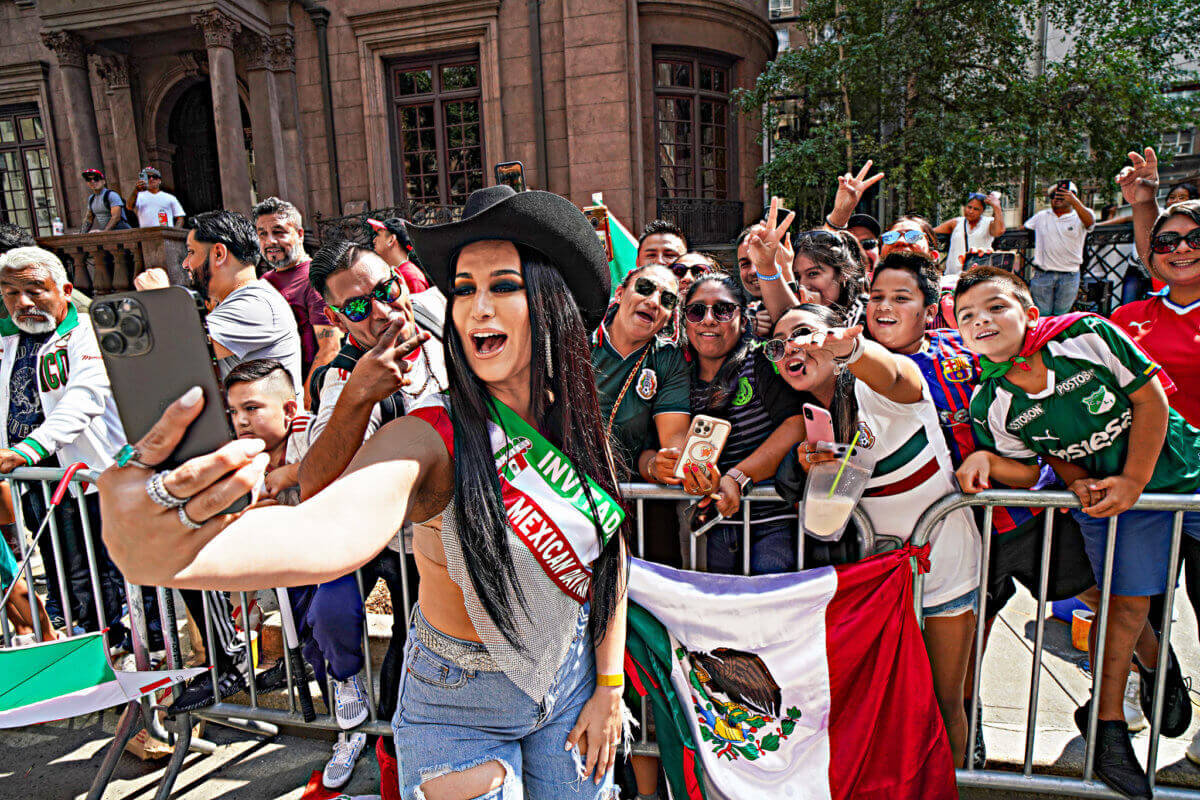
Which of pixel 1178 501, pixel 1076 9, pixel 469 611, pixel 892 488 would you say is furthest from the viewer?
pixel 1076 9

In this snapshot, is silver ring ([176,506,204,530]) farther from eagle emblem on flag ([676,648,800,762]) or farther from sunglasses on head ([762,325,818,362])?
eagle emblem on flag ([676,648,800,762])

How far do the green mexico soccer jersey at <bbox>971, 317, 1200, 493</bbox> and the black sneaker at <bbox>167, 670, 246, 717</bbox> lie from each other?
3555mm

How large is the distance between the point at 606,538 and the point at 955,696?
1.83 m

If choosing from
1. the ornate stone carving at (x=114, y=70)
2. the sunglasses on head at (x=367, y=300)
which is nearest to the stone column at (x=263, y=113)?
the ornate stone carving at (x=114, y=70)

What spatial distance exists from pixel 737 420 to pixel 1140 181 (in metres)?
2.97

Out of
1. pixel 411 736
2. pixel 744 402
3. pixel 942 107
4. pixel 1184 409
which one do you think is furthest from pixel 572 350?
pixel 942 107

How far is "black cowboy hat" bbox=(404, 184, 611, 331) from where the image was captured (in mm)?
1612

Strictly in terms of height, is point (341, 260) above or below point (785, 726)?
above

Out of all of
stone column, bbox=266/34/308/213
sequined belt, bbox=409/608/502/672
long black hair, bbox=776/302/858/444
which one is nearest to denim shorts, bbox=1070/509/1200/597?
long black hair, bbox=776/302/858/444

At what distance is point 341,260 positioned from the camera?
119 inches

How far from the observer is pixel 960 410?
2.80m

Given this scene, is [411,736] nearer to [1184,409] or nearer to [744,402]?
[744,402]

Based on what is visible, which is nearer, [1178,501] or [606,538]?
[606,538]

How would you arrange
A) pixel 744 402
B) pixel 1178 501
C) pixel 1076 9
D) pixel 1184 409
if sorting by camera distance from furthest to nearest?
pixel 1076 9 < pixel 1184 409 < pixel 744 402 < pixel 1178 501
